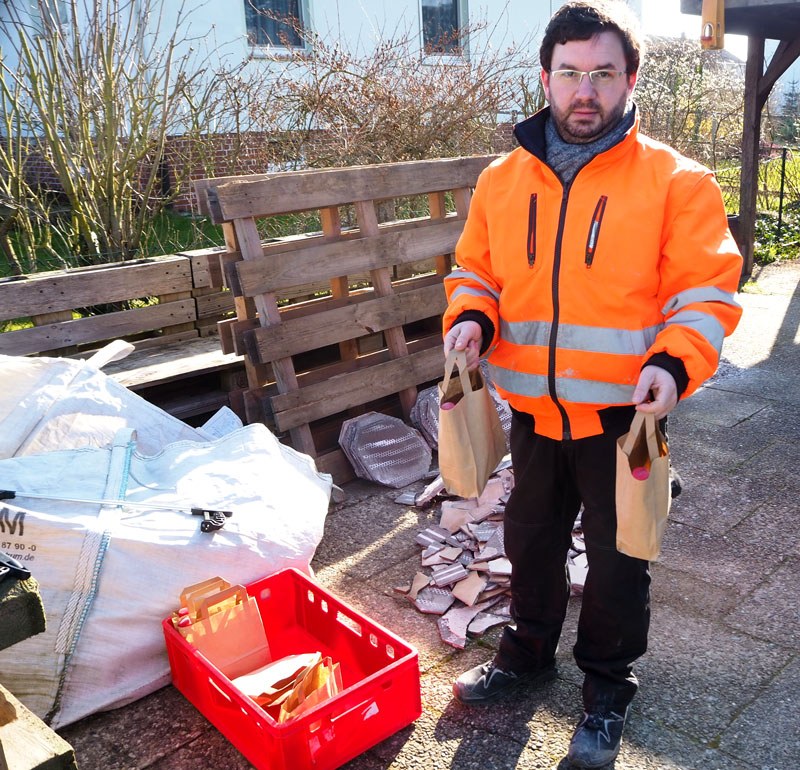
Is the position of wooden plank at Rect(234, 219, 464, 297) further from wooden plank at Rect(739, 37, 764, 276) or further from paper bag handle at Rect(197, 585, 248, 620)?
wooden plank at Rect(739, 37, 764, 276)

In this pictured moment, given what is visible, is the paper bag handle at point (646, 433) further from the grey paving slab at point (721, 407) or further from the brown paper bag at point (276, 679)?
the grey paving slab at point (721, 407)

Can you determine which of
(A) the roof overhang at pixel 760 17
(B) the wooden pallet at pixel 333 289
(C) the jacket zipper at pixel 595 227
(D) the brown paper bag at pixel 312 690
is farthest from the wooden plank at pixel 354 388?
(A) the roof overhang at pixel 760 17

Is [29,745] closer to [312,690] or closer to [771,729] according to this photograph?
[312,690]

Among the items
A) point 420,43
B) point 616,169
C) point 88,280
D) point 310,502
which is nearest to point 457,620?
point 310,502

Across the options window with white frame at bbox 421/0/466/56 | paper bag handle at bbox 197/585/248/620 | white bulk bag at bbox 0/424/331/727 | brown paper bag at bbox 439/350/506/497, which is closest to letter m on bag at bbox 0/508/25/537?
white bulk bag at bbox 0/424/331/727

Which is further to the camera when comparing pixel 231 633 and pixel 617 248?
pixel 231 633

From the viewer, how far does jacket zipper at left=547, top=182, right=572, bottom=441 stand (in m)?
2.34

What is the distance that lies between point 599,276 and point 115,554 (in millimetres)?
1884

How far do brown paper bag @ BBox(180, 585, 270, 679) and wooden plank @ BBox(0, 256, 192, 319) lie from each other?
251 centimetres

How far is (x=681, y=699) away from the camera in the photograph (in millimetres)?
2820

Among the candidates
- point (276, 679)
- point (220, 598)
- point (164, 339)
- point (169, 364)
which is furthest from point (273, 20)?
point (276, 679)

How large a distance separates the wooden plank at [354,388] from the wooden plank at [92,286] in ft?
4.37

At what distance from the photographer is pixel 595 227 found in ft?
7.48

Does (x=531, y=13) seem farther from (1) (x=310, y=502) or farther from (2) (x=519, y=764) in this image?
(2) (x=519, y=764)
